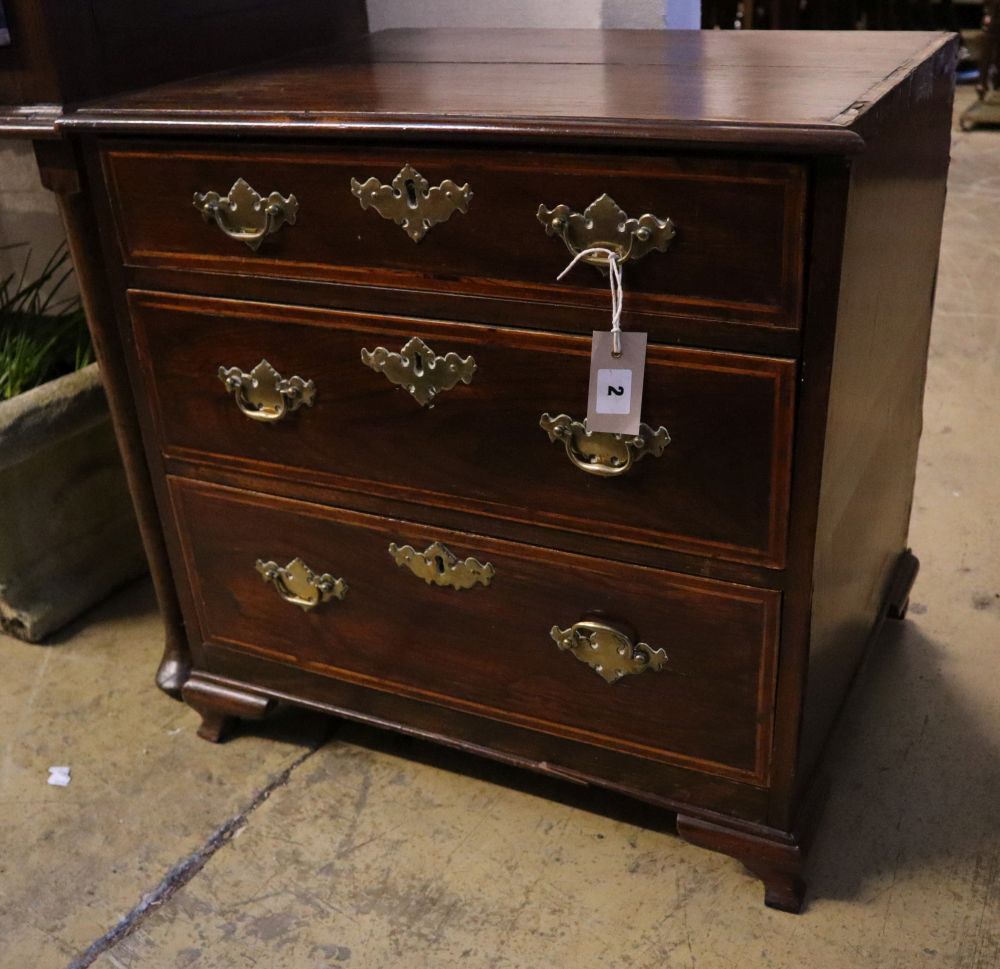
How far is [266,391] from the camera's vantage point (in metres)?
1.30

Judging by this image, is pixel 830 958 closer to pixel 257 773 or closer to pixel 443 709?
pixel 443 709

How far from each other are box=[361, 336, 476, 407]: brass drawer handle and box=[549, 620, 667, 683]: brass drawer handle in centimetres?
29

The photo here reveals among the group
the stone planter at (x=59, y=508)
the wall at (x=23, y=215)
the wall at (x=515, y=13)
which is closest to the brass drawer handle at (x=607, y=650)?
the stone planter at (x=59, y=508)

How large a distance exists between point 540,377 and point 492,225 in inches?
6.0

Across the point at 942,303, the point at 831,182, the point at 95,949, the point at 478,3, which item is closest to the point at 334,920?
the point at 95,949

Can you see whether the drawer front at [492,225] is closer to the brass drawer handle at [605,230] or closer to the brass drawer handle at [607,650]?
the brass drawer handle at [605,230]

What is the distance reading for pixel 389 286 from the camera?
3.85 ft

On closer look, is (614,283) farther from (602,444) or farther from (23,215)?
(23,215)

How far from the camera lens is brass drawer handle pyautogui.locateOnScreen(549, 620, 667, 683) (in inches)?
48.2

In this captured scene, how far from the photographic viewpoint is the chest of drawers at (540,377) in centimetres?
103

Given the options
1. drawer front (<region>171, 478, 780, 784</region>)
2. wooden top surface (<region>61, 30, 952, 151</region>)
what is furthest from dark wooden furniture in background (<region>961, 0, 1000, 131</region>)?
drawer front (<region>171, 478, 780, 784</region>)

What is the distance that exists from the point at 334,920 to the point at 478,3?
1.40 m

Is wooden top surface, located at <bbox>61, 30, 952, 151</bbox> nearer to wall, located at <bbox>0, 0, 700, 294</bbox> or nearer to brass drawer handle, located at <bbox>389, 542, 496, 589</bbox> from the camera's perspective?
wall, located at <bbox>0, 0, 700, 294</bbox>

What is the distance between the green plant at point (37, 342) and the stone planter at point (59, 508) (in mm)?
77
